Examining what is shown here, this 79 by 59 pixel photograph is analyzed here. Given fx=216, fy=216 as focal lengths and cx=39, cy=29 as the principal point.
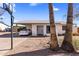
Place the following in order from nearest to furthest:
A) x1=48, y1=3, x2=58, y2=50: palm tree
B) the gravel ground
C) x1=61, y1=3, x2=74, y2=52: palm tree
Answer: the gravel ground
x1=61, y1=3, x2=74, y2=52: palm tree
x1=48, y1=3, x2=58, y2=50: palm tree

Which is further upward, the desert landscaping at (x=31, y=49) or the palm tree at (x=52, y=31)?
the palm tree at (x=52, y=31)

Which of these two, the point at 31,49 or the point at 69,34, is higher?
the point at 69,34

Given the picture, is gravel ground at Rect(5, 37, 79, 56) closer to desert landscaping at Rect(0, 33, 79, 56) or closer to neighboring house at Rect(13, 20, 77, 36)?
desert landscaping at Rect(0, 33, 79, 56)

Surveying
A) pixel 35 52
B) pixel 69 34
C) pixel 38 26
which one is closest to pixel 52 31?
pixel 69 34

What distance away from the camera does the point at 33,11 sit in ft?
54.4

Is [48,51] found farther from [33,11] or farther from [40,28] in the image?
[40,28]

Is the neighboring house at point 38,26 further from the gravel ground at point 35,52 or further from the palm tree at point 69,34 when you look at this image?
the palm tree at point 69,34

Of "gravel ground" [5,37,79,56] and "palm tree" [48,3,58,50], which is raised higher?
"palm tree" [48,3,58,50]

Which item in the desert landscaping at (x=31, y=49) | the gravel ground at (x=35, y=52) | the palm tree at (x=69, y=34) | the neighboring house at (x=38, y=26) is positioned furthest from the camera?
the neighboring house at (x=38, y=26)

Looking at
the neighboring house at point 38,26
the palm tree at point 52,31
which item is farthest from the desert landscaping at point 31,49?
the neighboring house at point 38,26

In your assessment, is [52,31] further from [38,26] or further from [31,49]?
[38,26]

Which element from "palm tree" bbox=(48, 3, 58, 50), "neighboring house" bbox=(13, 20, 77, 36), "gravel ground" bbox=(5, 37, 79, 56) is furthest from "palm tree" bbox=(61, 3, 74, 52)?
"neighboring house" bbox=(13, 20, 77, 36)

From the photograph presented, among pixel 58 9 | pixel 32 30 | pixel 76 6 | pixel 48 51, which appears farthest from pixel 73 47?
pixel 32 30

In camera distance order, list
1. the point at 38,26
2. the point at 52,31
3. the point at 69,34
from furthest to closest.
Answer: the point at 38,26
the point at 52,31
the point at 69,34
